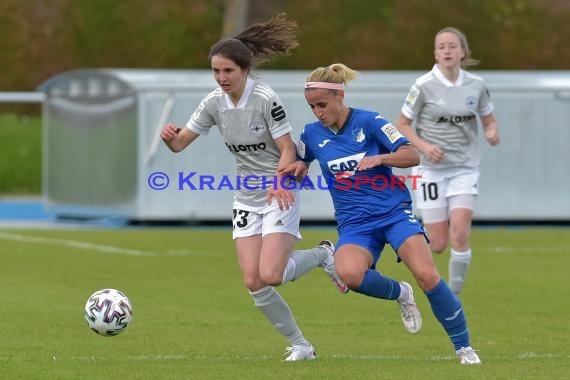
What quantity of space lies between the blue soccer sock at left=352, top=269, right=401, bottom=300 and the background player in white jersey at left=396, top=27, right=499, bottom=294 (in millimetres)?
3056

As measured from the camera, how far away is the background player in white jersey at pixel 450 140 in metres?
12.1

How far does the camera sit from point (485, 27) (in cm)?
3994

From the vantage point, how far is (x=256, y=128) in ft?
30.2

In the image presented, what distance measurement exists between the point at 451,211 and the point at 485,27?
1124 inches

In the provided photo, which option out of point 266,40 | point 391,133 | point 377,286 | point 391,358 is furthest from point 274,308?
point 266,40

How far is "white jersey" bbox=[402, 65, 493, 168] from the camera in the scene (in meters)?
12.2

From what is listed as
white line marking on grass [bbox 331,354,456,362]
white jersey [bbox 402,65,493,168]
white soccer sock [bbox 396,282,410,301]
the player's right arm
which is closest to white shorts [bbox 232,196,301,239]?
the player's right arm

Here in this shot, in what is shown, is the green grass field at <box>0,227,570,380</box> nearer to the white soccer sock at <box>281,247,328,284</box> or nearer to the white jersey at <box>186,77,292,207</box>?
the white soccer sock at <box>281,247,328,284</box>

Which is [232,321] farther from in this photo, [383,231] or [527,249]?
[527,249]

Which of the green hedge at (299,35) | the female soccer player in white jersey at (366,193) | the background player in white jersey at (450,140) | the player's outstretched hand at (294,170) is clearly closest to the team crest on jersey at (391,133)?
the female soccer player in white jersey at (366,193)

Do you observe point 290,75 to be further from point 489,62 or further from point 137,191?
point 489,62

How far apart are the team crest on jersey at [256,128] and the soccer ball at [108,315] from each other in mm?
1454

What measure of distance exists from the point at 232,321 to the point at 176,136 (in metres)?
2.53

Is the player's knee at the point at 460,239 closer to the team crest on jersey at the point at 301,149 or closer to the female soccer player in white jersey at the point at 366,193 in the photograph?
the female soccer player in white jersey at the point at 366,193
